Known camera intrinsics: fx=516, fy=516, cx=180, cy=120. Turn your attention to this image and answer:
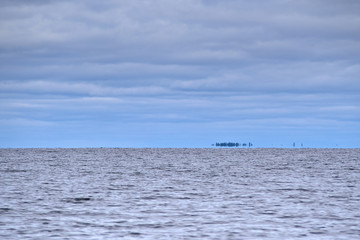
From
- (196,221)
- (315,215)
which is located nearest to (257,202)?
(315,215)

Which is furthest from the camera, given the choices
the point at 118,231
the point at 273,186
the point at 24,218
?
the point at 273,186

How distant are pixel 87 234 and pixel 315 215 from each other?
14892 mm

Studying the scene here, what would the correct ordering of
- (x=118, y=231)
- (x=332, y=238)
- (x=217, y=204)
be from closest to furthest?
1. (x=332, y=238)
2. (x=118, y=231)
3. (x=217, y=204)

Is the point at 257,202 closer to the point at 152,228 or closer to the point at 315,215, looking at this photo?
the point at 315,215


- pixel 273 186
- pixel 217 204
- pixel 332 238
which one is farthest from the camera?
pixel 273 186

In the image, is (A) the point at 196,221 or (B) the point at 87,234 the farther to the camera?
(A) the point at 196,221

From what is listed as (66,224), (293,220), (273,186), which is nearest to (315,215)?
(293,220)

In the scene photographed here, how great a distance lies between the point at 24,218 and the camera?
31.1 meters

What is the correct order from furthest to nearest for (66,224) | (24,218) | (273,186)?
(273,186) < (24,218) < (66,224)

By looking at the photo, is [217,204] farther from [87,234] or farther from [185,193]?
[87,234]

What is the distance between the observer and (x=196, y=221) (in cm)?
3041

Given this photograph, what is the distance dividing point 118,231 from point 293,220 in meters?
10.7

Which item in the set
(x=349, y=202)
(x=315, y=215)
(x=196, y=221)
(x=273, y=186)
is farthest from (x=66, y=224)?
(x=273, y=186)

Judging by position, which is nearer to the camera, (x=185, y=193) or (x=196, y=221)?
(x=196, y=221)
